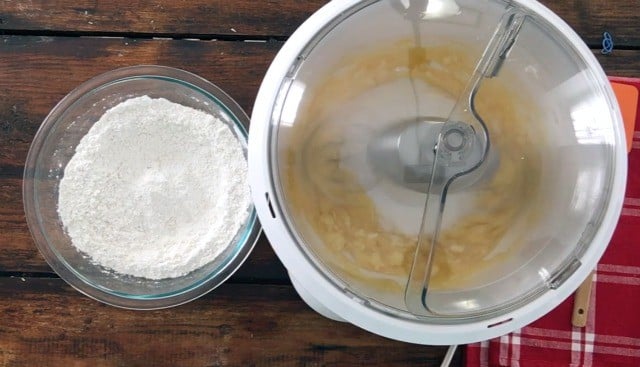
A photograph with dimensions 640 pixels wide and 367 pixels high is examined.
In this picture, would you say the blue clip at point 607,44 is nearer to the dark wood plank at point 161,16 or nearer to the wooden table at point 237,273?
the wooden table at point 237,273

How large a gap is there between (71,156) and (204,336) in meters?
0.24

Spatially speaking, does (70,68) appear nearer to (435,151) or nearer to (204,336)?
(204,336)

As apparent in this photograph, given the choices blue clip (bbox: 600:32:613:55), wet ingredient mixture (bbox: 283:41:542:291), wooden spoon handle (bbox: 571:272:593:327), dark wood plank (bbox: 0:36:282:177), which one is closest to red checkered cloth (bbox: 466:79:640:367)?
wooden spoon handle (bbox: 571:272:593:327)

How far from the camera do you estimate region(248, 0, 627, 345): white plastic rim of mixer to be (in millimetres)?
463

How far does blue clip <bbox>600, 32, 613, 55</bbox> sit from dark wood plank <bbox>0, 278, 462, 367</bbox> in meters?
0.37

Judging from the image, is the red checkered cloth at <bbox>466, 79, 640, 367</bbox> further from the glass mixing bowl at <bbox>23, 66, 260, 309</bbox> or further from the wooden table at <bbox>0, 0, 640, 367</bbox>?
the glass mixing bowl at <bbox>23, 66, 260, 309</bbox>

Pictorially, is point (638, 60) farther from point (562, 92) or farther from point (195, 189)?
point (195, 189)

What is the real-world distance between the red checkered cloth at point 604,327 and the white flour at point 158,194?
29cm

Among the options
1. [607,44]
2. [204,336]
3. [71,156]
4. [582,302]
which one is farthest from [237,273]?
[607,44]

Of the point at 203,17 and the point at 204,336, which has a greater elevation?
the point at 203,17

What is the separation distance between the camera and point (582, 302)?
0.66 meters

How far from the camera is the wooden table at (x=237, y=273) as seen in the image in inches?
27.5

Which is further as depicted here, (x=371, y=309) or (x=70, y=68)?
(x=70, y=68)

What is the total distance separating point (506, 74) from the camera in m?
0.48
